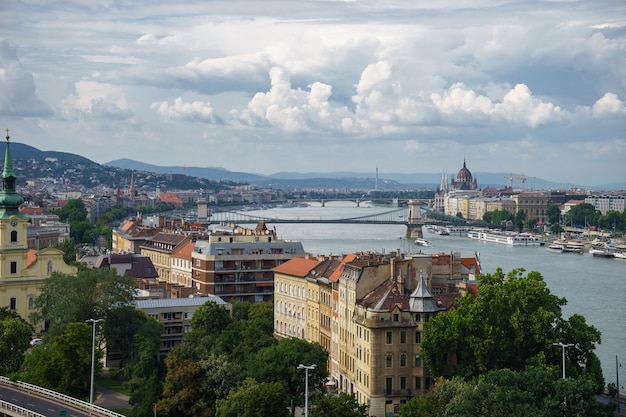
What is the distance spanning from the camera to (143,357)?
35.6 meters

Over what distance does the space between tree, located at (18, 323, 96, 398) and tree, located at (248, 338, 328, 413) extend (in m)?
5.31

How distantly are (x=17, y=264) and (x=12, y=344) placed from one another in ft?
34.1

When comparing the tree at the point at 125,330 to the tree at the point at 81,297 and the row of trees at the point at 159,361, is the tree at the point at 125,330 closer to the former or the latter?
the row of trees at the point at 159,361

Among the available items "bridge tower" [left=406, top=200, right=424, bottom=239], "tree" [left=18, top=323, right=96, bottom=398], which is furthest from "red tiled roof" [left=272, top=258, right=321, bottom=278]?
"bridge tower" [left=406, top=200, right=424, bottom=239]

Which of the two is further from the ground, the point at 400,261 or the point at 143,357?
the point at 400,261

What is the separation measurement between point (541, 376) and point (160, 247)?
134 feet

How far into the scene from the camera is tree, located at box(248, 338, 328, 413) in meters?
31.9

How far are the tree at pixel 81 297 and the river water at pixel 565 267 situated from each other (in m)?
11.8

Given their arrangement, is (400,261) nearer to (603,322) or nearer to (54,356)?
(54,356)

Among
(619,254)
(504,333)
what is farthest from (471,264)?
(619,254)

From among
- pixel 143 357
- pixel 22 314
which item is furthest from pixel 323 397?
pixel 22 314

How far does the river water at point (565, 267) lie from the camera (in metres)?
48.5

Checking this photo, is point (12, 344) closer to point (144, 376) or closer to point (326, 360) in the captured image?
point (144, 376)

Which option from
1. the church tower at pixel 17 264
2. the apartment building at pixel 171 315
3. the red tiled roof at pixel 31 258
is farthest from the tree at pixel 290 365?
the red tiled roof at pixel 31 258
